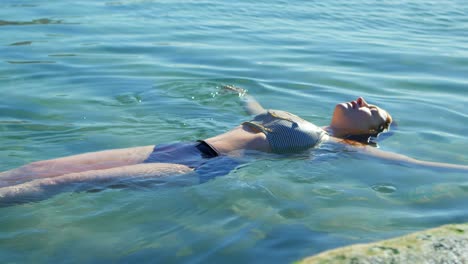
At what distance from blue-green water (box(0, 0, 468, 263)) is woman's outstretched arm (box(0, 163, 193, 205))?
119mm

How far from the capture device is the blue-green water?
200 inches

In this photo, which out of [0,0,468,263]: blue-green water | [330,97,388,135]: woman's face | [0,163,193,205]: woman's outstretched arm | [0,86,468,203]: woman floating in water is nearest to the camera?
[0,0,468,263]: blue-green water

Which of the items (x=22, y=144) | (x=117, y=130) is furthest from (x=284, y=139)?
A: (x=22, y=144)

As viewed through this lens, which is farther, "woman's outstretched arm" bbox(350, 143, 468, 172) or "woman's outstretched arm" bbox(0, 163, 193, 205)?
"woman's outstretched arm" bbox(350, 143, 468, 172)

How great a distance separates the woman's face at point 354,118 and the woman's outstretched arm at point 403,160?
32 centimetres

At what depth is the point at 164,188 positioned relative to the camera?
5.79m

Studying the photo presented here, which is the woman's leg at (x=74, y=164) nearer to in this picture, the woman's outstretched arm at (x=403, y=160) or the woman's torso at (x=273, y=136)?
the woman's torso at (x=273, y=136)

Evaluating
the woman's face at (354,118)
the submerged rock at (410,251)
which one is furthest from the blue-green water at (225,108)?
Result: the woman's face at (354,118)

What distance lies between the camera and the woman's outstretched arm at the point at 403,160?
631 centimetres

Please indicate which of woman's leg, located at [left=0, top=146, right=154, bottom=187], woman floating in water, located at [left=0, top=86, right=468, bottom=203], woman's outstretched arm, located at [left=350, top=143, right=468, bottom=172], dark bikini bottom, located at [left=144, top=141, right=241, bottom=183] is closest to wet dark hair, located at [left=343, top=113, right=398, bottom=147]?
woman floating in water, located at [left=0, top=86, right=468, bottom=203]

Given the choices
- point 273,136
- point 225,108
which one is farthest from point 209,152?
point 225,108

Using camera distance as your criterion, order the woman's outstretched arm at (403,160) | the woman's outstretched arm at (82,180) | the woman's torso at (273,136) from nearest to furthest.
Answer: the woman's outstretched arm at (82,180), the woman's outstretched arm at (403,160), the woman's torso at (273,136)

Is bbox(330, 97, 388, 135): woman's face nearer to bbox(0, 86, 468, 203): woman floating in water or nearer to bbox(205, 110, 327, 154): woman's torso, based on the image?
bbox(0, 86, 468, 203): woman floating in water

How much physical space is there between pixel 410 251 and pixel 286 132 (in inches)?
87.5
